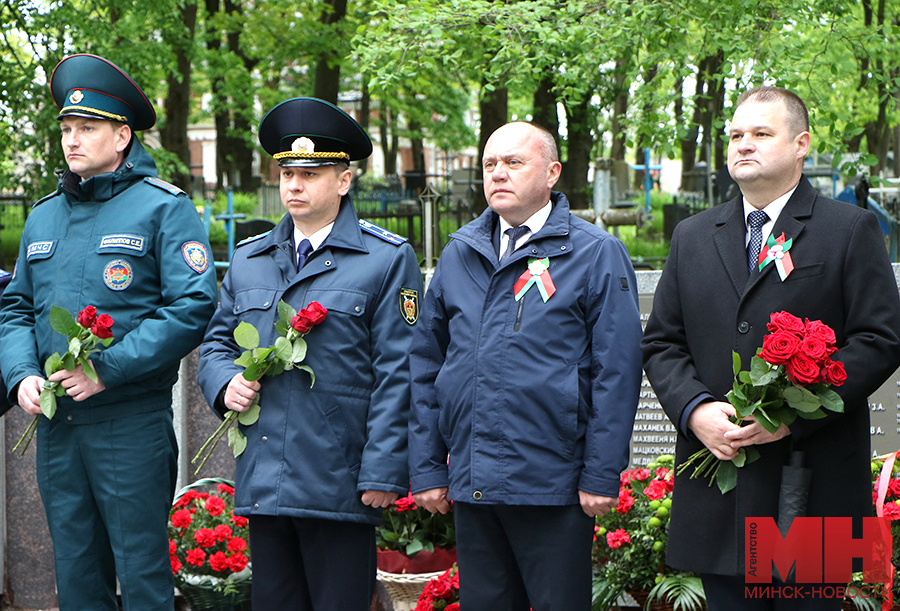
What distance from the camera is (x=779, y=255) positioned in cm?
306

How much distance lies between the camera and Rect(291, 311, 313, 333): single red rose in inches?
133

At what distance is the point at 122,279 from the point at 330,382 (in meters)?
0.99

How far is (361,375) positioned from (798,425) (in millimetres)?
1517

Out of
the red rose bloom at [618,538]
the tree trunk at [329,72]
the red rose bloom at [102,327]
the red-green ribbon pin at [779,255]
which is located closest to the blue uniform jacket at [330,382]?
the red rose bloom at [102,327]

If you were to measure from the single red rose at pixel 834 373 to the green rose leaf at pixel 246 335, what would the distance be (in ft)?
6.23

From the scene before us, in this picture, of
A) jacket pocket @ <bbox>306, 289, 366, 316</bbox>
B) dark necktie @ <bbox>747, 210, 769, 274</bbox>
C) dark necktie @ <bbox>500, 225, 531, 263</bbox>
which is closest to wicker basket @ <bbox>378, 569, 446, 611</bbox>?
jacket pocket @ <bbox>306, 289, 366, 316</bbox>

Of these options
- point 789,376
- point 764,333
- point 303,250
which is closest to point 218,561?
point 303,250

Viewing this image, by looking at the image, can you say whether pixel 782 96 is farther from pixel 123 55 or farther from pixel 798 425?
pixel 123 55

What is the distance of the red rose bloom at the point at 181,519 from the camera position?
4746 mm

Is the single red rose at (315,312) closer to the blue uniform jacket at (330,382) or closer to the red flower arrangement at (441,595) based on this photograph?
the blue uniform jacket at (330,382)

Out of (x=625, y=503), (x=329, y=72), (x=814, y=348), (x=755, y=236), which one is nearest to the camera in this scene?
(x=814, y=348)

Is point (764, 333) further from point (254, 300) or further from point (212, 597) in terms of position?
point (212, 597)

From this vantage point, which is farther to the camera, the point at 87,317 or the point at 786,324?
the point at 87,317

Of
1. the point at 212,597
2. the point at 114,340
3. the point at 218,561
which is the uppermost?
the point at 114,340
